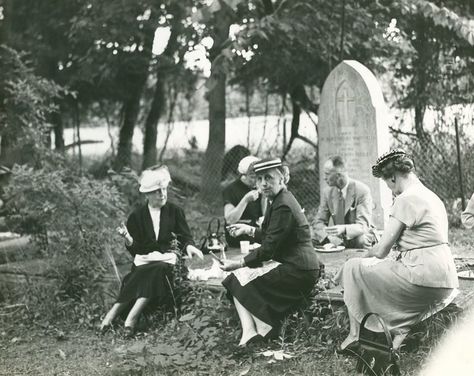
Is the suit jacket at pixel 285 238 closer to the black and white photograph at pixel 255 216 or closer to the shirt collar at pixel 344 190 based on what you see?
the black and white photograph at pixel 255 216

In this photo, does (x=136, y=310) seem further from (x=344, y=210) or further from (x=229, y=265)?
(x=344, y=210)

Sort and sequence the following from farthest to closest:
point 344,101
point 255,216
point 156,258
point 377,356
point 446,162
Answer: point 446,162, point 344,101, point 255,216, point 156,258, point 377,356

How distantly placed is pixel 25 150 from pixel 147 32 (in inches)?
255

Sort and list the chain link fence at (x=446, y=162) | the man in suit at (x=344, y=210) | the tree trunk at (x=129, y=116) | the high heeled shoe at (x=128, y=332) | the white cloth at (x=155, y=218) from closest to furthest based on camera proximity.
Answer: the high heeled shoe at (x=128, y=332)
the white cloth at (x=155, y=218)
the man in suit at (x=344, y=210)
the chain link fence at (x=446, y=162)
the tree trunk at (x=129, y=116)

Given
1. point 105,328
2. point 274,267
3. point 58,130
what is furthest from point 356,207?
point 58,130

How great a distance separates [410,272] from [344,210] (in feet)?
9.20

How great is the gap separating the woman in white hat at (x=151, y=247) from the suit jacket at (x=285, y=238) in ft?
3.79

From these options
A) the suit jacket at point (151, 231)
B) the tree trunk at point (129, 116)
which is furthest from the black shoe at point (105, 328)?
the tree trunk at point (129, 116)

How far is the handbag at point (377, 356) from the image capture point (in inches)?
179

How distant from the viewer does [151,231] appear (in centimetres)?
682

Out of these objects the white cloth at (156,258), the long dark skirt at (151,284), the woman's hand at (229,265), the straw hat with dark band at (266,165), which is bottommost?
the long dark skirt at (151,284)

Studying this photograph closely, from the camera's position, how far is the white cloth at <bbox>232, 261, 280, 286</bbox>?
5.66m

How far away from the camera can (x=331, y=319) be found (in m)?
5.61

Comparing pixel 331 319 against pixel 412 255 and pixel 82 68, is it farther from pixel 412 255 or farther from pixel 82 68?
pixel 82 68
